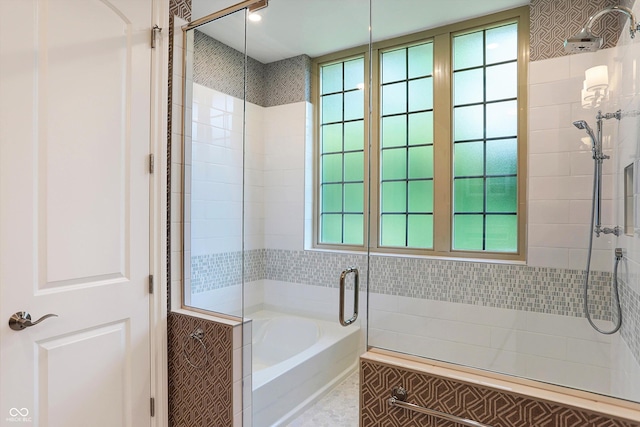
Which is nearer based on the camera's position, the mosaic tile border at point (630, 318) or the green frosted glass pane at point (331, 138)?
the mosaic tile border at point (630, 318)

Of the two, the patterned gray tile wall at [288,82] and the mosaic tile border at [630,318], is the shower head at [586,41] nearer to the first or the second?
the mosaic tile border at [630,318]

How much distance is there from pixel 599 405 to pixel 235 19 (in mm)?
2424

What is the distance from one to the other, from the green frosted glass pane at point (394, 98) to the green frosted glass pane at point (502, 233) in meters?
1.06

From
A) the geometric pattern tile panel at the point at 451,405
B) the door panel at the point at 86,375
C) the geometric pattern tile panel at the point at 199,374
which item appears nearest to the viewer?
the geometric pattern tile panel at the point at 451,405

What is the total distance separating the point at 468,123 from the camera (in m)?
2.59

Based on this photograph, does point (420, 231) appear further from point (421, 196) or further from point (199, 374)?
point (199, 374)

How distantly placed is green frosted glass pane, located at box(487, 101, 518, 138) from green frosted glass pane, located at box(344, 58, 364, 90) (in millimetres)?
1084

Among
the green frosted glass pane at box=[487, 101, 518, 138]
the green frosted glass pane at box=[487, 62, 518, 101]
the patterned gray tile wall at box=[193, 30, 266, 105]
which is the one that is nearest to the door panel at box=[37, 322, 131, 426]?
the patterned gray tile wall at box=[193, 30, 266, 105]

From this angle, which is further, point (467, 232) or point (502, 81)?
point (467, 232)

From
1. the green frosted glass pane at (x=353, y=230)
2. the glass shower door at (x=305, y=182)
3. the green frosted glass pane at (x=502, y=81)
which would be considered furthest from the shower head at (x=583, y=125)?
the green frosted glass pane at (x=353, y=230)

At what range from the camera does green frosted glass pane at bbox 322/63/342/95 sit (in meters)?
3.20

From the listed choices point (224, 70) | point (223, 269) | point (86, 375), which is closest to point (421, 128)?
point (224, 70)

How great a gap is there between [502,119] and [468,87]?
343 mm

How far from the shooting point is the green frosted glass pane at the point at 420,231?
2.72 metres
